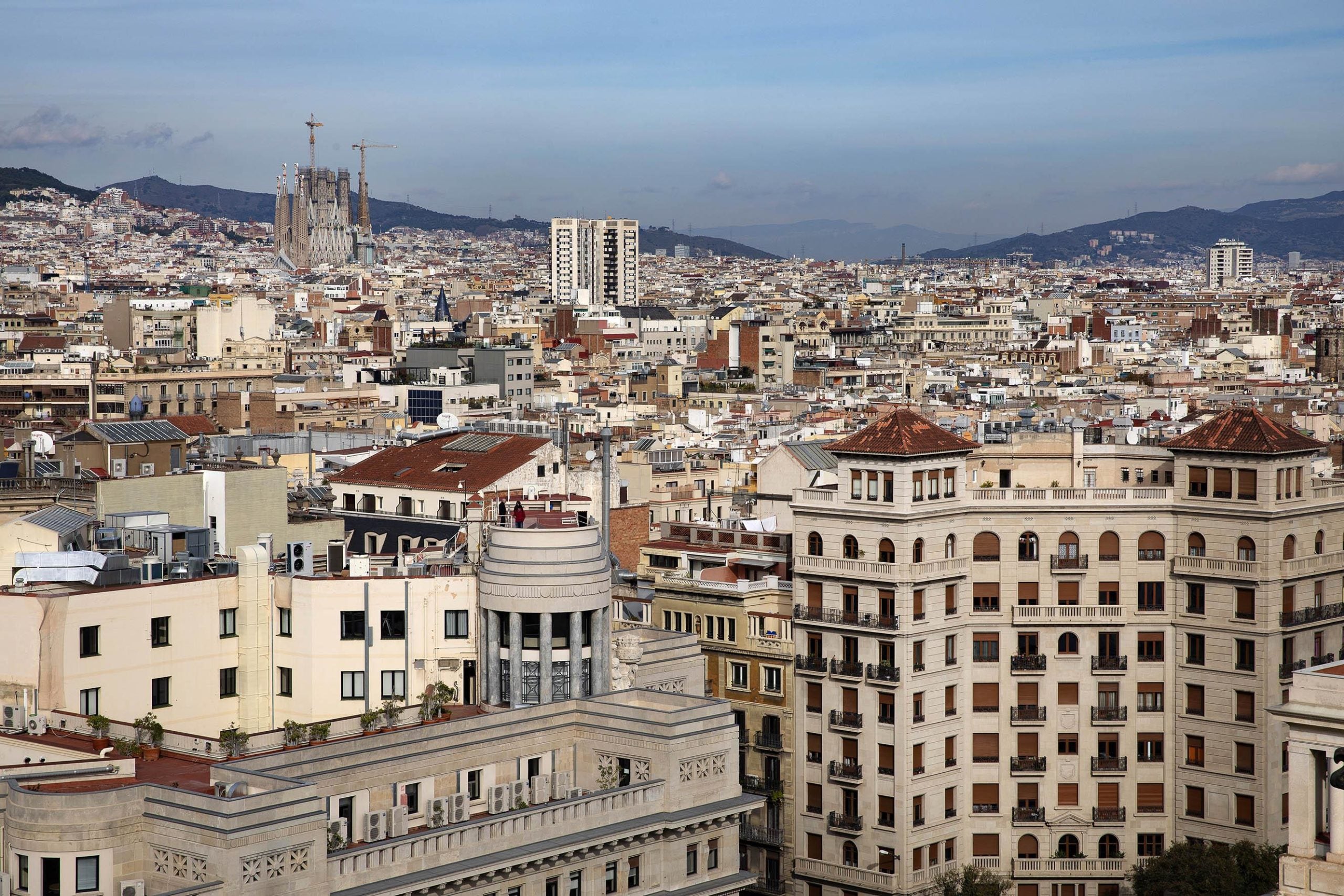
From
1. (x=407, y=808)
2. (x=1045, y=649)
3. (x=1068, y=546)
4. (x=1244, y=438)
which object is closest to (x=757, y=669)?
(x=1045, y=649)

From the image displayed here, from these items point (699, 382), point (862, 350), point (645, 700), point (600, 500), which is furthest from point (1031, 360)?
point (645, 700)

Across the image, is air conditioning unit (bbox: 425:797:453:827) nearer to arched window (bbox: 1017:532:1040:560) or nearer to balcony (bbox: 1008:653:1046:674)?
balcony (bbox: 1008:653:1046:674)

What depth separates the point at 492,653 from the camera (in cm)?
3381

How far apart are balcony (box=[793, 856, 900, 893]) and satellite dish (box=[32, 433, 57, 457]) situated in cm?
2044

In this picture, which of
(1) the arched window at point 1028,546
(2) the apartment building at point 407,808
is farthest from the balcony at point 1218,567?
(2) the apartment building at point 407,808

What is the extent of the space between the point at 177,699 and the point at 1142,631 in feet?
72.1

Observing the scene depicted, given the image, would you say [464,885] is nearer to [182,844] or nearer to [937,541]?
[182,844]

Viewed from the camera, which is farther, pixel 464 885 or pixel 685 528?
pixel 685 528

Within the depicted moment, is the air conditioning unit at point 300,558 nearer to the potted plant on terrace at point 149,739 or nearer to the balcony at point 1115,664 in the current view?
the potted plant on terrace at point 149,739

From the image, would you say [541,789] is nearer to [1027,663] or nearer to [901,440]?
[901,440]

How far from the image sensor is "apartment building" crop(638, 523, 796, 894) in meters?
46.1

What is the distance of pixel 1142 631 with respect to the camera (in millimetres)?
46156

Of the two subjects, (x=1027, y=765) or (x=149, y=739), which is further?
(x=1027, y=765)

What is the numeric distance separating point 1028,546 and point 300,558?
17150mm
